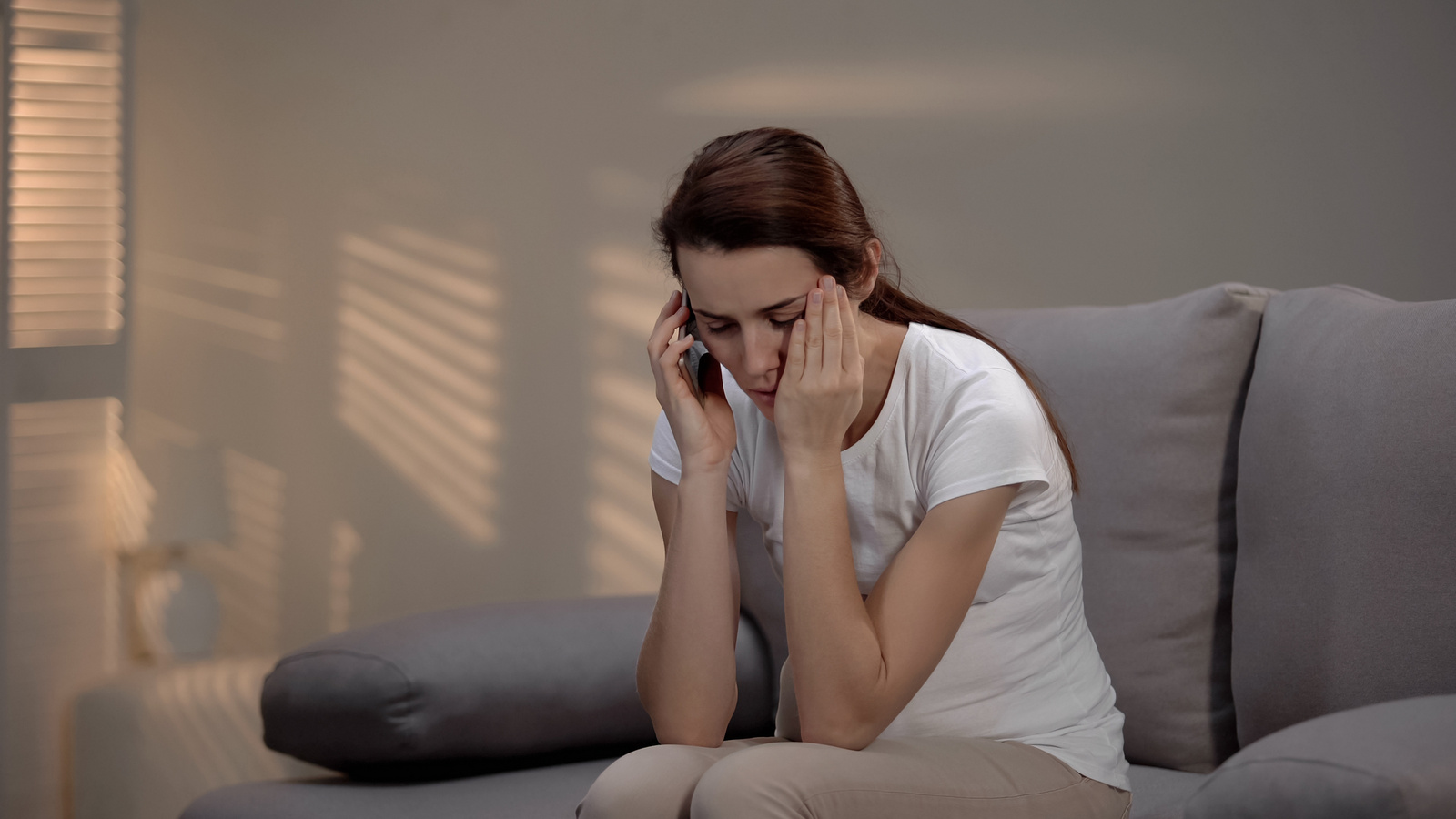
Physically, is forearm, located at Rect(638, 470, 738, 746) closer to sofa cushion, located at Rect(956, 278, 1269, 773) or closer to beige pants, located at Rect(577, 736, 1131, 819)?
beige pants, located at Rect(577, 736, 1131, 819)

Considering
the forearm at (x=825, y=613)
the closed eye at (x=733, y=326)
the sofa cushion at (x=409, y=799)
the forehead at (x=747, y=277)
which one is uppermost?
the forehead at (x=747, y=277)

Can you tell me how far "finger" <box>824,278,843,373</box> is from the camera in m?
1.14

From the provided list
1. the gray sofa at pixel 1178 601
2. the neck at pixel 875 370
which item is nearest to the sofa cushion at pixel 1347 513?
the gray sofa at pixel 1178 601

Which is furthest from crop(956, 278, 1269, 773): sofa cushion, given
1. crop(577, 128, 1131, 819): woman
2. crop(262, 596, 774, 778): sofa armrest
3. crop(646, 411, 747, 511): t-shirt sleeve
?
crop(262, 596, 774, 778): sofa armrest

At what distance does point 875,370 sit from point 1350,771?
1.96ft

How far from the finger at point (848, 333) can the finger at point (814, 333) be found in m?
0.02

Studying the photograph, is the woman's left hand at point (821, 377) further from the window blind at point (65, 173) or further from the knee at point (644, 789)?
the window blind at point (65, 173)

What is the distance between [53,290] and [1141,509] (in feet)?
6.46

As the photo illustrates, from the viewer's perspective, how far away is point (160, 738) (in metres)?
2.13

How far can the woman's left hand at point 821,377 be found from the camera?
1137 millimetres

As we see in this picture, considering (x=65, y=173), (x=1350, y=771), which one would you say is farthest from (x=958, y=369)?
(x=65, y=173)

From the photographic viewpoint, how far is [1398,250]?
2574mm

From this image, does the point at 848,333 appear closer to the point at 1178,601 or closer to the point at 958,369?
the point at 958,369

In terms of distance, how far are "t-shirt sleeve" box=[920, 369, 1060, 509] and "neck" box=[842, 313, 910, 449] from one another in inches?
3.5
